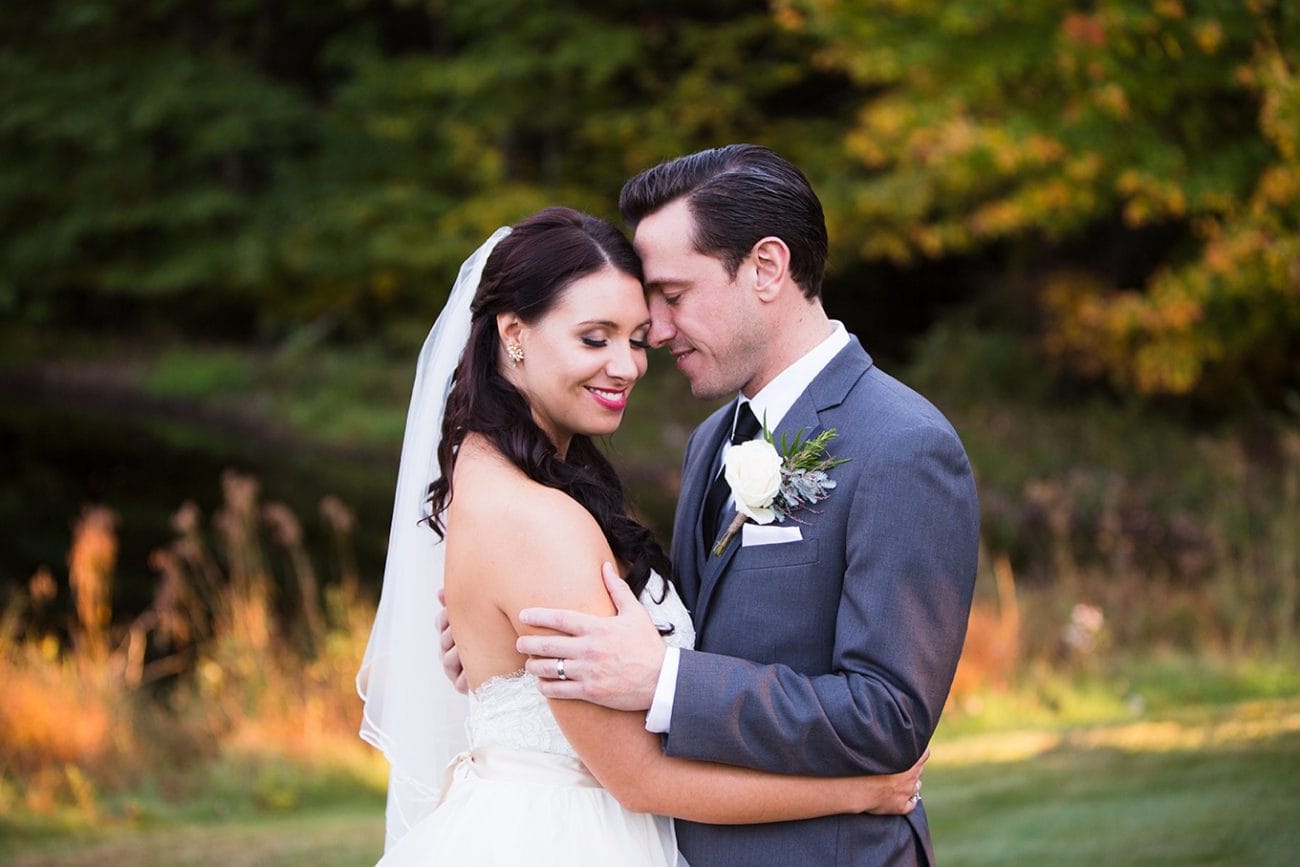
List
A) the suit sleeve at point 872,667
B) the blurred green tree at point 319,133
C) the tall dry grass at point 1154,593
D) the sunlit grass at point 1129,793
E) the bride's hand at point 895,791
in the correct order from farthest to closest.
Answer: the blurred green tree at point 319,133 < the tall dry grass at point 1154,593 < the sunlit grass at point 1129,793 < the bride's hand at point 895,791 < the suit sleeve at point 872,667

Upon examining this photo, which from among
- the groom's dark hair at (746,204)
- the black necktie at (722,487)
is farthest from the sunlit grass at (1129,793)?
the groom's dark hair at (746,204)

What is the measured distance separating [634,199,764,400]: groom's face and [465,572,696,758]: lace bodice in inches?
19.2

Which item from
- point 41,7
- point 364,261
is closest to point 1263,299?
point 364,261

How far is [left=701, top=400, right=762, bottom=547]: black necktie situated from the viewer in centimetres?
313

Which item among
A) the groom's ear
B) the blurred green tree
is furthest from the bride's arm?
the blurred green tree

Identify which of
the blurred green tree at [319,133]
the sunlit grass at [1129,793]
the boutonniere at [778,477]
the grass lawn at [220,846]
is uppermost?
the blurred green tree at [319,133]

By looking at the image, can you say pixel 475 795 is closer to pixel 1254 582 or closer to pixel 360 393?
pixel 1254 582

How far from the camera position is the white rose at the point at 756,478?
2.71 m

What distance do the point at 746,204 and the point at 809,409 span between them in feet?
1.47

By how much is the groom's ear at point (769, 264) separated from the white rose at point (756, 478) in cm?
35

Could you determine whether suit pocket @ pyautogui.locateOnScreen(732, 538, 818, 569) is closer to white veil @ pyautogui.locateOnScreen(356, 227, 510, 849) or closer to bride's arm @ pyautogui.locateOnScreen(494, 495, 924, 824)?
bride's arm @ pyautogui.locateOnScreen(494, 495, 924, 824)

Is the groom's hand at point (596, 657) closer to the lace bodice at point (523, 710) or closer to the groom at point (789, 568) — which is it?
the groom at point (789, 568)

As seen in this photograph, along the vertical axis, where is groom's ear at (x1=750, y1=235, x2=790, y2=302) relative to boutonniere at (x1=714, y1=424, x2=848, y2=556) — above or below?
above

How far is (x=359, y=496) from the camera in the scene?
16.5 metres
